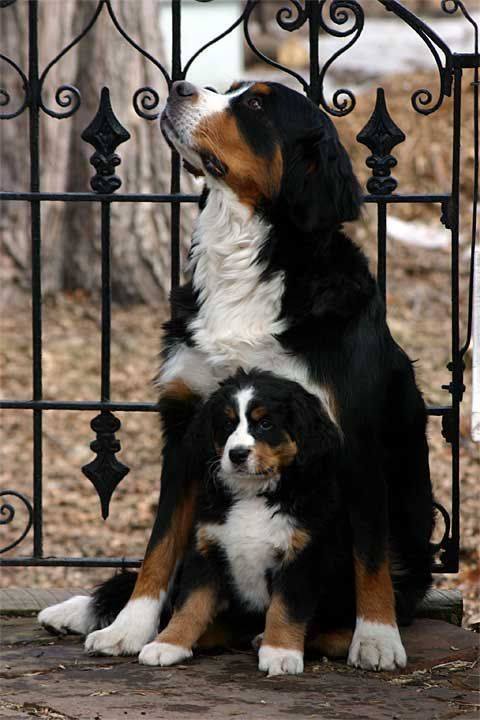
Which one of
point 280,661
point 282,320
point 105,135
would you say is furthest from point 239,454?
point 105,135

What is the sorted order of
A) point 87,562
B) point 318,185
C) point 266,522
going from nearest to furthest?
point 266,522
point 318,185
point 87,562

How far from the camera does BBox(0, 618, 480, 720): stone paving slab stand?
3178 millimetres

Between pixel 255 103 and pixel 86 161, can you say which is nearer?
pixel 255 103

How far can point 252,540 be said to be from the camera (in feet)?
11.2

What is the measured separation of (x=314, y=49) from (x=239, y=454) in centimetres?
149

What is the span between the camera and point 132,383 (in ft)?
23.1

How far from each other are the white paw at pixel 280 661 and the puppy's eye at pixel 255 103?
153cm

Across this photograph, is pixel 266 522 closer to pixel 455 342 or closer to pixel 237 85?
pixel 455 342

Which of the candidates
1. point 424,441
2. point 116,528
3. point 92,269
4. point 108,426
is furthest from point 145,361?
point 424,441

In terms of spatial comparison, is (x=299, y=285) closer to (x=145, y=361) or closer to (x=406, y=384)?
(x=406, y=384)

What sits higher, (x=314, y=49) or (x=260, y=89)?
(x=314, y=49)

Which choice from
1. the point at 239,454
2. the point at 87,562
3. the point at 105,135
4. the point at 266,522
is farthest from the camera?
the point at 87,562

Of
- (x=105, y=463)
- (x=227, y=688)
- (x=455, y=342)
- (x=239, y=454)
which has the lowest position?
(x=227, y=688)

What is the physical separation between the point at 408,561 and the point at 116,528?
7.65 ft
